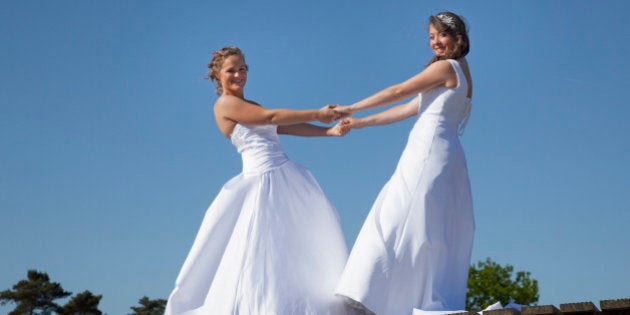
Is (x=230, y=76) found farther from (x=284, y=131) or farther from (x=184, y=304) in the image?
(x=184, y=304)

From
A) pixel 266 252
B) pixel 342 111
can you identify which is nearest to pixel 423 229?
pixel 266 252

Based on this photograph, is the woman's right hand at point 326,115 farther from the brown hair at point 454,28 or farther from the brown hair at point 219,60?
the brown hair at point 454,28

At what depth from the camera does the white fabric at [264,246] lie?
7.46 m

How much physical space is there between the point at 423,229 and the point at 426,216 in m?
0.12

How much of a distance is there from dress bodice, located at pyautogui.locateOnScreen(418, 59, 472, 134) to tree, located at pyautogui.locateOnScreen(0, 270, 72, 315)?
43445mm

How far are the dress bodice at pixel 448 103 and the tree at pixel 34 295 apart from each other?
143ft

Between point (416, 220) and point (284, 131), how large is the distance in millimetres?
2515

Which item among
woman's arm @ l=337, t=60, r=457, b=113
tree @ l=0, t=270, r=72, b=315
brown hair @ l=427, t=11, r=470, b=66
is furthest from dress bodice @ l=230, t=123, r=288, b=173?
tree @ l=0, t=270, r=72, b=315

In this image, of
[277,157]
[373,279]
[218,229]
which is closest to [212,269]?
[218,229]

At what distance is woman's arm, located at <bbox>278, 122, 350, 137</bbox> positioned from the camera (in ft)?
29.4

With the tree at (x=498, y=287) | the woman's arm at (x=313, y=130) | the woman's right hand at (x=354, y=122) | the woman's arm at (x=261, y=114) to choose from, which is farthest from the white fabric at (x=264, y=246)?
the tree at (x=498, y=287)

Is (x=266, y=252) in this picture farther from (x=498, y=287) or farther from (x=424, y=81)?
(x=498, y=287)

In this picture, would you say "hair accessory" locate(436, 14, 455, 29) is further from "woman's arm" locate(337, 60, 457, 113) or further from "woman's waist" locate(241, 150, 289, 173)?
"woman's waist" locate(241, 150, 289, 173)

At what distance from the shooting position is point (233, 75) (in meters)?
8.64
